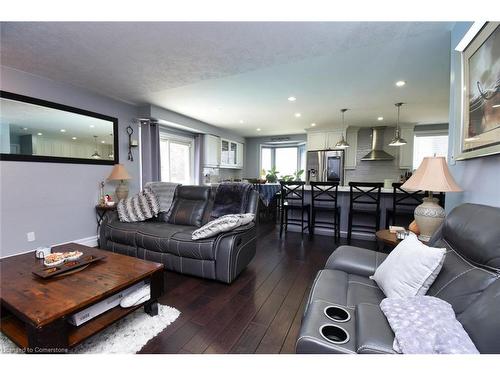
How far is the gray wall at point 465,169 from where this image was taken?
1.23 meters

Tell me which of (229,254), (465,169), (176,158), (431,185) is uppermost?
(176,158)

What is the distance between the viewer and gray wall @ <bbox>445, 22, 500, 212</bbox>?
4.05 feet

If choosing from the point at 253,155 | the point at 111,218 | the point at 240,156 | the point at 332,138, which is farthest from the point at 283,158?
the point at 111,218

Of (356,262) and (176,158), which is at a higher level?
(176,158)

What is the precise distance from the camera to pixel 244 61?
242 cm

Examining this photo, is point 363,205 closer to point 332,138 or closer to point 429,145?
point 332,138

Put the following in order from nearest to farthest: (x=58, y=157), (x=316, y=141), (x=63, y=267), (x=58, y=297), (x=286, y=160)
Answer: (x=58, y=297)
(x=63, y=267)
(x=58, y=157)
(x=316, y=141)
(x=286, y=160)

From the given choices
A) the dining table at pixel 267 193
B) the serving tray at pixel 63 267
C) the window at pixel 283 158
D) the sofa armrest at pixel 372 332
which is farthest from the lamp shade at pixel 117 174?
the window at pixel 283 158

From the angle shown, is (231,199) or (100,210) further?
(100,210)

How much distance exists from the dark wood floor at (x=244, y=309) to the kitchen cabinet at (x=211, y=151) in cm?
359

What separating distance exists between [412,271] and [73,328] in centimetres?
189

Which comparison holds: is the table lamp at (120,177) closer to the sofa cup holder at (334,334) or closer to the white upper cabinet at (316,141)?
the sofa cup holder at (334,334)
